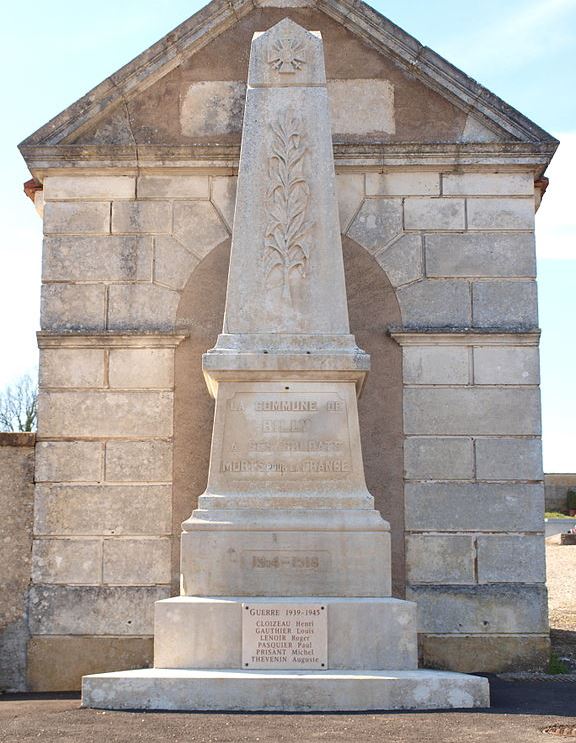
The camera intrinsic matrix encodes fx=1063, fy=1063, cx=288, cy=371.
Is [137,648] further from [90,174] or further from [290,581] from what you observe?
[90,174]

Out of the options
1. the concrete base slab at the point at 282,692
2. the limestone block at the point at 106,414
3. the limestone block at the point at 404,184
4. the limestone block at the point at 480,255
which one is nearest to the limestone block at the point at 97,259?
the limestone block at the point at 106,414

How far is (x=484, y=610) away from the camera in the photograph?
374 inches

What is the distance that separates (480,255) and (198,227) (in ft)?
8.87

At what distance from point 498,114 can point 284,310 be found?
3.62 m

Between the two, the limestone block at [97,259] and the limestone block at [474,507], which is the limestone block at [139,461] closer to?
the limestone block at [97,259]

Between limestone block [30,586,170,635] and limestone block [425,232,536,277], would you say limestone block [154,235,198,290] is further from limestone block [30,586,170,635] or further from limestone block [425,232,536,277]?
limestone block [30,586,170,635]

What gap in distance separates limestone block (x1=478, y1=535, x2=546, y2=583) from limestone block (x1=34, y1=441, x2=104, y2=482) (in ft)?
11.8

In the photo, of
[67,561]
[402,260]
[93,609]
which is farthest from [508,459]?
[67,561]

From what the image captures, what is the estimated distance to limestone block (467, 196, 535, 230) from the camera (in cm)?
1016

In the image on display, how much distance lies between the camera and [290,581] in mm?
7379

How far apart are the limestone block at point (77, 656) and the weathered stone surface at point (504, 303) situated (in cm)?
429

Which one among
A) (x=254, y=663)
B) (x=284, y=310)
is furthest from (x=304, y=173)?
(x=254, y=663)

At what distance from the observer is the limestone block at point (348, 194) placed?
33.4 ft

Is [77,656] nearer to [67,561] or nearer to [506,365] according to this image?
[67,561]
